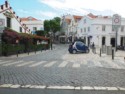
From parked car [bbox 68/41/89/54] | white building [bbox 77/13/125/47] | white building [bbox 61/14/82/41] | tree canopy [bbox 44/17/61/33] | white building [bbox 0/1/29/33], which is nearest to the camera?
parked car [bbox 68/41/89/54]

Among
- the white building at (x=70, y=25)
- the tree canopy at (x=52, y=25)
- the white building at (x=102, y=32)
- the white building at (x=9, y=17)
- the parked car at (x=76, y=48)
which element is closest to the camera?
the parked car at (x=76, y=48)

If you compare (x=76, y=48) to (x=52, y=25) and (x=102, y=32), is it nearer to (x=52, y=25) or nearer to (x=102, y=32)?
(x=102, y=32)

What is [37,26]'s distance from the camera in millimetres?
82875

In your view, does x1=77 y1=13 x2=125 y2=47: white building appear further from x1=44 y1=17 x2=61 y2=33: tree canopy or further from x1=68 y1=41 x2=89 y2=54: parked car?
x1=44 y1=17 x2=61 y2=33: tree canopy

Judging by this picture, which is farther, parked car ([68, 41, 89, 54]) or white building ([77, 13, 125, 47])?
white building ([77, 13, 125, 47])

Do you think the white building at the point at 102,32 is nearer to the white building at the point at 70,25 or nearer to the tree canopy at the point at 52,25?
the white building at the point at 70,25

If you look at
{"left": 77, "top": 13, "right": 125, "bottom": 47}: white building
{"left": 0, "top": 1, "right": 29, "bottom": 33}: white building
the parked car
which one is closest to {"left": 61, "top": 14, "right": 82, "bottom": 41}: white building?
{"left": 77, "top": 13, "right": 125, "bottom": 47}: white building

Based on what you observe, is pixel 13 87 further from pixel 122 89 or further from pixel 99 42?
pixel 99 42

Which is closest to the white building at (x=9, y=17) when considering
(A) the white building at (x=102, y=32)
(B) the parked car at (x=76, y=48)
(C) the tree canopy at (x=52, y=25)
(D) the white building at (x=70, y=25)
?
(B) the parked car at (x=76, y=48)

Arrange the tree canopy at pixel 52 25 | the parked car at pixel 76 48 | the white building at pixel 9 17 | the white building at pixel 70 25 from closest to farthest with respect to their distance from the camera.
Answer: the parked car at pixel 76 48, the white building at pixel 9 17, the white building at pixel 70 25, the tree canopy at pixel 52 25

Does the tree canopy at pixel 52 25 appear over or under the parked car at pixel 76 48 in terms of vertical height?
over

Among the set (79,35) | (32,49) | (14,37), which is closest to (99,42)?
(79,35)

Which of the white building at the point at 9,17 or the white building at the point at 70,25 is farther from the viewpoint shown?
the white building at the point at 70,25

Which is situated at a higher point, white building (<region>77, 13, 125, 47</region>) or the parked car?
white building (<region>77, 13, 125, 47</region>)
